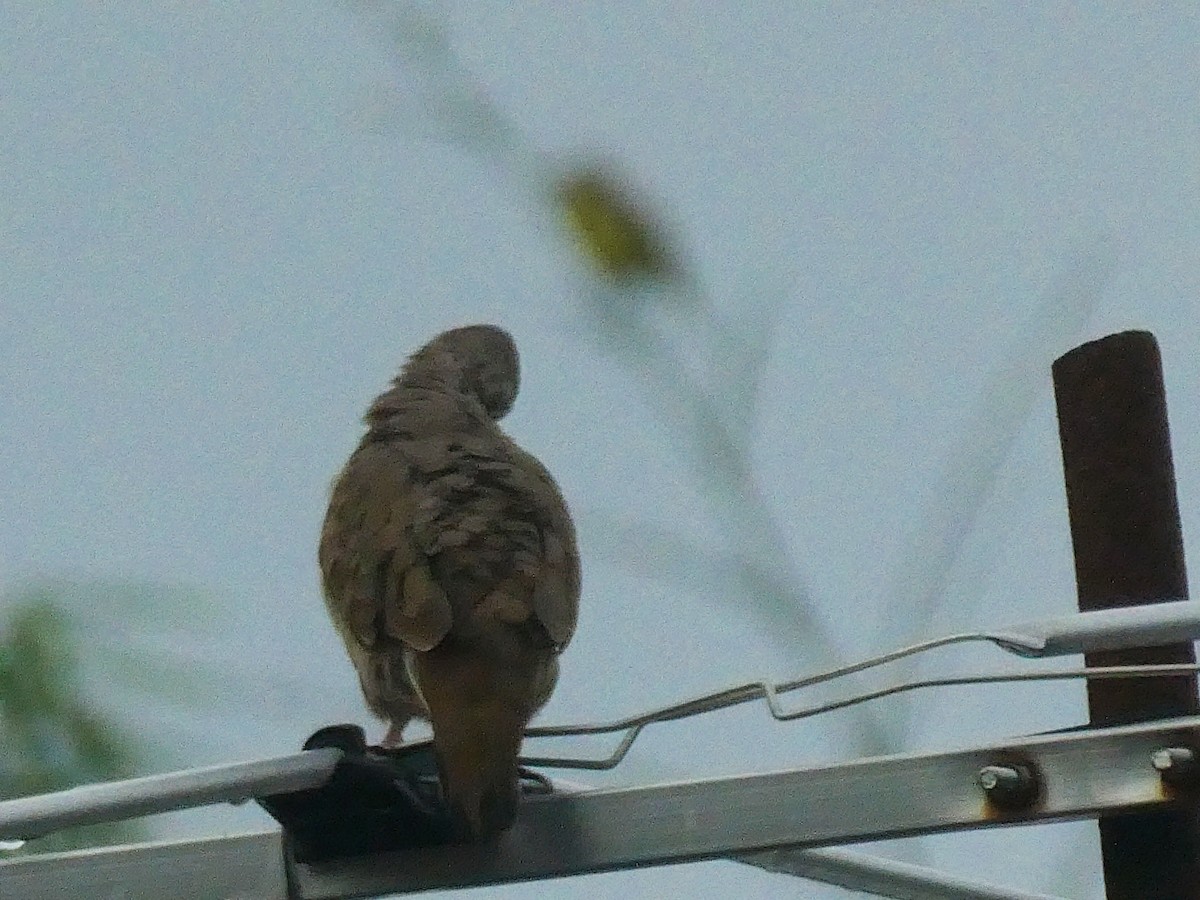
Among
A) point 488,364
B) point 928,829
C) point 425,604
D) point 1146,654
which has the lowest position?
point 928,829

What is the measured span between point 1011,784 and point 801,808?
0.28 meters

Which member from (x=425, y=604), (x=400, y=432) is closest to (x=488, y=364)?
(x=400, y=432)

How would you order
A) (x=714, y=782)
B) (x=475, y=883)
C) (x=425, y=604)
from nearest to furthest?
(x=714, y=782), (x=475, y=883), (x=425, y=604)

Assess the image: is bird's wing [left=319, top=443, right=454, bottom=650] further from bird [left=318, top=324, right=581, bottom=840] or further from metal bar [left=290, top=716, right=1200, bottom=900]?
metal bar [left=290, top=716, right=1200, bottom=900]

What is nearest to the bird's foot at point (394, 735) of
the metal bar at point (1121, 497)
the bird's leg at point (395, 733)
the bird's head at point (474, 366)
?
the bird's leg at point (395, 733)

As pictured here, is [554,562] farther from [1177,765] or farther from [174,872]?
[1177,765]

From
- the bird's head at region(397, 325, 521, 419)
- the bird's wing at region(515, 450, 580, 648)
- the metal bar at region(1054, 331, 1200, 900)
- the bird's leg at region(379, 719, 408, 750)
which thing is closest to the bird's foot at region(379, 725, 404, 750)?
the bird's leg at region(379, 719, 408, 750)

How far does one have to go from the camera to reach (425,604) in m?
4.04

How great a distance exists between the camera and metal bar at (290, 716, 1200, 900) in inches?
118

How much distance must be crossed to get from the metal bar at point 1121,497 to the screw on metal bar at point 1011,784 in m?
0.31

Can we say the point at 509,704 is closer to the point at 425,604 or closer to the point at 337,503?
the point at 425,604

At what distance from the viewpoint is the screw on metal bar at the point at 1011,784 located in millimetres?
3012

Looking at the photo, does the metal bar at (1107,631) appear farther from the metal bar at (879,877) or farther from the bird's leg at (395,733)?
the bird's leg at (395,733)

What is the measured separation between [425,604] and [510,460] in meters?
0.69
